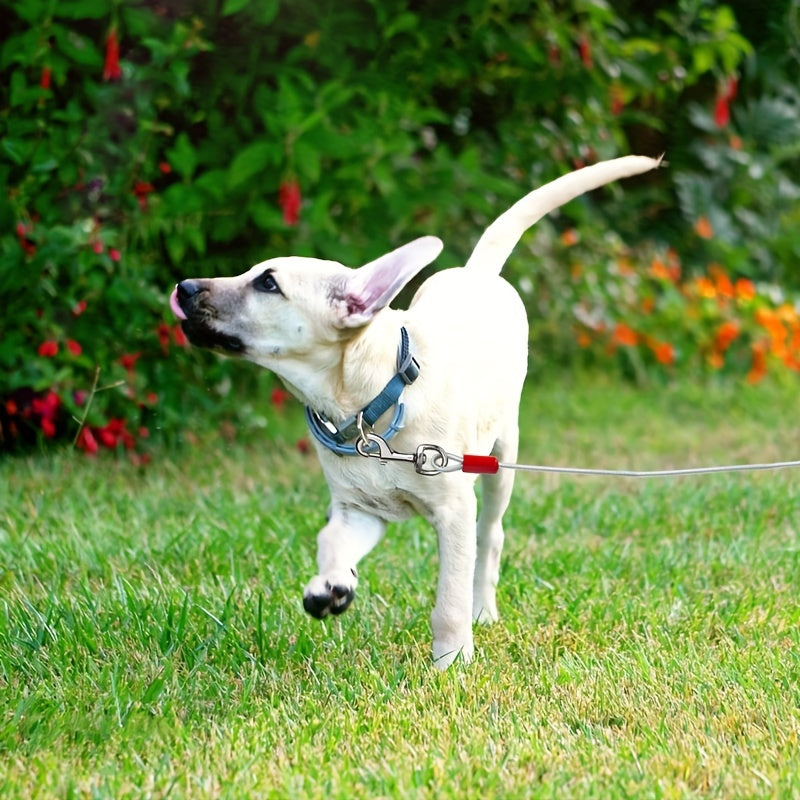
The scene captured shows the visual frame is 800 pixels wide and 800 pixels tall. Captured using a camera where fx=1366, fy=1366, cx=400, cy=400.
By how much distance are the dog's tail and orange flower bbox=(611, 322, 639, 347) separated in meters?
4.13

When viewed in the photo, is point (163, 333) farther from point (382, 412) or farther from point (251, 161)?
point (382, 412)

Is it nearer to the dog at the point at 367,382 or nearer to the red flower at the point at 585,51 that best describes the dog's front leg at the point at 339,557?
the dog at the point at 367,382

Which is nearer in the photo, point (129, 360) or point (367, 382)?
point (367, 382)

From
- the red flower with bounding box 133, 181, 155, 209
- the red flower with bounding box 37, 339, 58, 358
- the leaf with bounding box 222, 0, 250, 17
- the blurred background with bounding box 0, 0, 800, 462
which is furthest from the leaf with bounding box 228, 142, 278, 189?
the red flower with bounding box 37, 339, 58, 358

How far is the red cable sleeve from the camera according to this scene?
316 cm

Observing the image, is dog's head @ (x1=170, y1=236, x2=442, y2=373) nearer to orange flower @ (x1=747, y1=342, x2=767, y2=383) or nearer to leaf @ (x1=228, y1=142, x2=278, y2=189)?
leaf @ (x1=228, y1=142, x2=278, y2=189)

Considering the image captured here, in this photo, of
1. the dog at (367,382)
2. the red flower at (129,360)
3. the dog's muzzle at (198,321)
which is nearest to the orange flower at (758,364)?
the red flower at (129,360)

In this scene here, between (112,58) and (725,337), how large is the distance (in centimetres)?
441

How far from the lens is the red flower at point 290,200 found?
5.42 meters

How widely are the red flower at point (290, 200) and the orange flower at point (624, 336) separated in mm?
3159

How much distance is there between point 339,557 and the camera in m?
3.27

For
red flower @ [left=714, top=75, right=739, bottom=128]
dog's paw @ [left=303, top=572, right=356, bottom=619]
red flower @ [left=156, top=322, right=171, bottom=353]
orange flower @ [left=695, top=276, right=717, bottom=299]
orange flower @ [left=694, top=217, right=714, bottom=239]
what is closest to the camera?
dog's paw @ [left=303, top=572, right=356, bottom=619]

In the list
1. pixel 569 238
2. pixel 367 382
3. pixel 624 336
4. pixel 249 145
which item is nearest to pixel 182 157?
pixel 249 145

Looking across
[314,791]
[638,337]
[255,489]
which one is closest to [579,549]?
[255,489]
